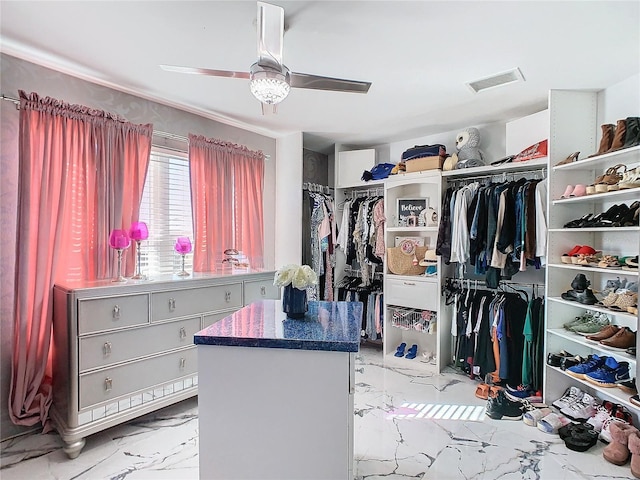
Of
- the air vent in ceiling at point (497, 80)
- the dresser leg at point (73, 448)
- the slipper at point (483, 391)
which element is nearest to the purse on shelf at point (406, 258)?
the slipper at point (483, 391)

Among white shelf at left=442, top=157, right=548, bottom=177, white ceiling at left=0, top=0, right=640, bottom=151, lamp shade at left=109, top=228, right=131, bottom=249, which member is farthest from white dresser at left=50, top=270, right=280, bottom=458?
white shelf at left=442, top=157, right=548, bottom=177

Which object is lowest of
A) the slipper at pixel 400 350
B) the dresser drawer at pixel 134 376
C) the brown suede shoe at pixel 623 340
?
the slipper at pixel 400 350

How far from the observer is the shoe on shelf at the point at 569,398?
8.59 ft

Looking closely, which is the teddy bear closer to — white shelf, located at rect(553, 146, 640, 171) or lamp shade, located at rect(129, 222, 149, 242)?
white shelf, located at rect(553, 146, 640, 171)

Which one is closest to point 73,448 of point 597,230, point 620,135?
point 597,230

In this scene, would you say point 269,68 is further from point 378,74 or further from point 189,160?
point 189,160

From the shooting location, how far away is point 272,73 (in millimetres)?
1596

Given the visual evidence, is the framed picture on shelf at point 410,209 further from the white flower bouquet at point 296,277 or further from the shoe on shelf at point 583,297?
the white flower bouquet at point 296,277

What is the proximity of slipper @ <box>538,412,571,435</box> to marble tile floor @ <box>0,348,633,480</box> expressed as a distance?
5 cm

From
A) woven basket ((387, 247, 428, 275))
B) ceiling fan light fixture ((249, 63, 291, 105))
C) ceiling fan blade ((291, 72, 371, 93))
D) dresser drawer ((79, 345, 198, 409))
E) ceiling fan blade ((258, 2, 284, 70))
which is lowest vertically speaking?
dresser drawer ((79, 345, 198, 409))

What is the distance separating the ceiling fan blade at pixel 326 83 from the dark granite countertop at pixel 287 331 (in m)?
1.16

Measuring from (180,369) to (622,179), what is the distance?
3.25 metres

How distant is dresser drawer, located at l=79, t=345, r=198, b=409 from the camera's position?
220 cm

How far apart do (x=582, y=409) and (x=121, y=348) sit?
10.3ft
